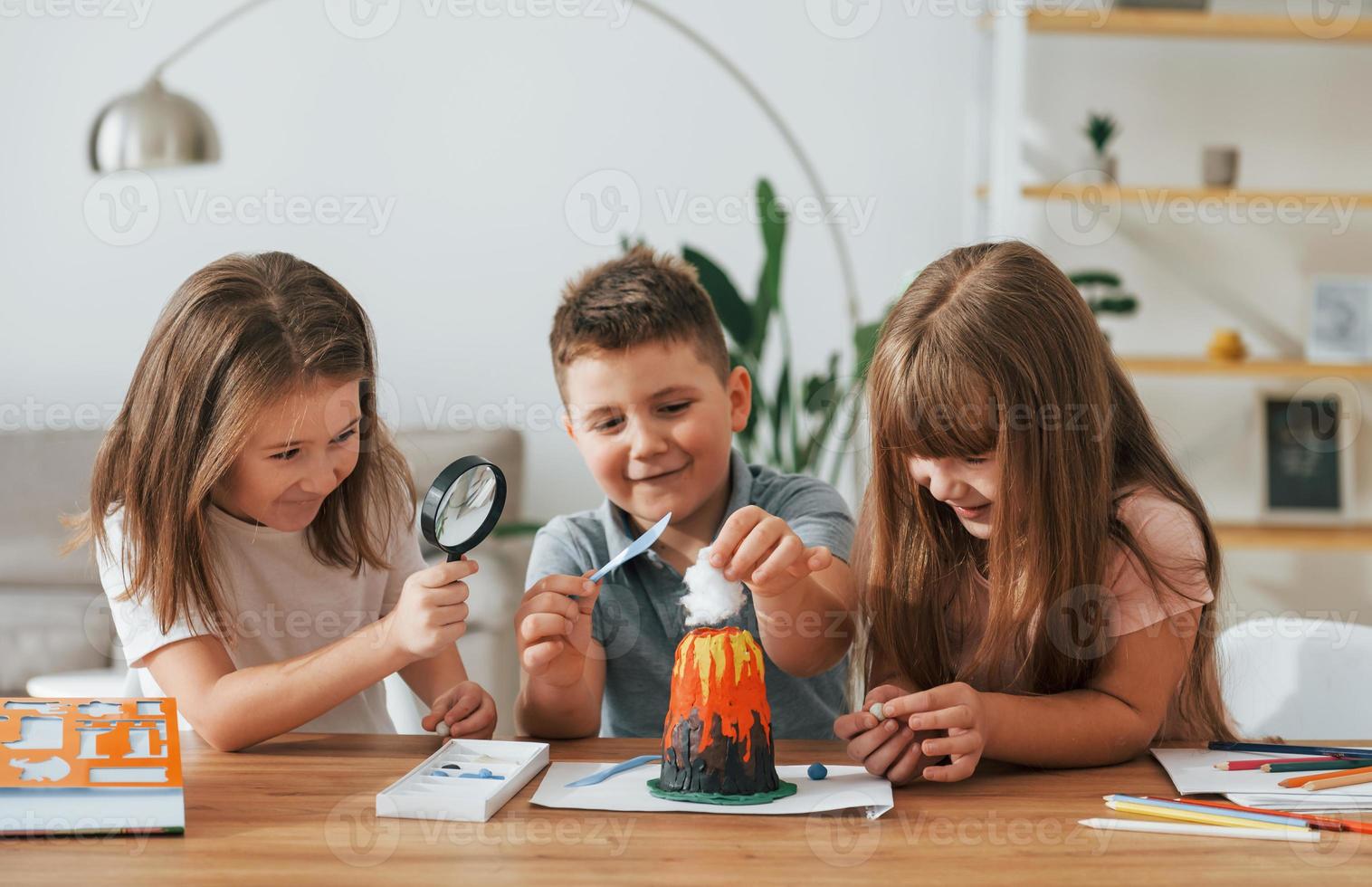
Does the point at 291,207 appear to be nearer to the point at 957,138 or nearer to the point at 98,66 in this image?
the point at 98,66

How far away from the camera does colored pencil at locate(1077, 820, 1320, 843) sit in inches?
33.2

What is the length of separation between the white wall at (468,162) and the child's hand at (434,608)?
96.8 inches

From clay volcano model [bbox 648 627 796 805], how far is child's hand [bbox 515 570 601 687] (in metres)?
0.18

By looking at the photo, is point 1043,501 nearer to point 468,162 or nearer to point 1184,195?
point 1184,195

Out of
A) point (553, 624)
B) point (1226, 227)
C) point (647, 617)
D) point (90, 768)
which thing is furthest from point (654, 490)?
point (1226, 227)

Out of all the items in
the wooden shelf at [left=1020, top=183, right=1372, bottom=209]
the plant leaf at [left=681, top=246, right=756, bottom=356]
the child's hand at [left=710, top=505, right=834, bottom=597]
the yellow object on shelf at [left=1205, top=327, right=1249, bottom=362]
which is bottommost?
the child's hand at [left=710, top=505, right=834, bottom=597]

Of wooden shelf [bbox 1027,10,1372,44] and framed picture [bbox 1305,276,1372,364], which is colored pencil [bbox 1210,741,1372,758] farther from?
framed picture [bbox 1305,276,1372,364]

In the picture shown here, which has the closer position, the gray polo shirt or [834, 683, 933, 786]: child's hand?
[834, 683, 933, 786]: child's hand

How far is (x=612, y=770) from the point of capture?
101cm

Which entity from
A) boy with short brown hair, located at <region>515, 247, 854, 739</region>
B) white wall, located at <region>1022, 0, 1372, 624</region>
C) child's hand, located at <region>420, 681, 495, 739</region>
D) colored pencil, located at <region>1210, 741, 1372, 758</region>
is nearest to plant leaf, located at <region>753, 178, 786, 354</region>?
white wall, located at <region>1022, 0, 1372, 624</region>

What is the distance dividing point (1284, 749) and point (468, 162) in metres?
2.84

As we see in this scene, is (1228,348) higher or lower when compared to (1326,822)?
higher

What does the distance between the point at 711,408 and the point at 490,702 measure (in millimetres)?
433

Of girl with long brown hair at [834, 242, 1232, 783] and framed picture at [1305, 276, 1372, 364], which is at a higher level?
framed picture at [1305, 276, 1372, 364]
